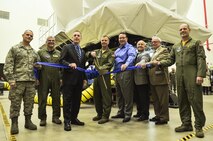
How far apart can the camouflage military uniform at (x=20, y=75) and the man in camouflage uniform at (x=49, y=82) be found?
1.28ft

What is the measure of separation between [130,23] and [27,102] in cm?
348

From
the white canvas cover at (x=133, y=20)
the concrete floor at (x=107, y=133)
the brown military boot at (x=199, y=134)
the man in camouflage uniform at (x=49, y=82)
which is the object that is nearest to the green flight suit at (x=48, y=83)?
the man in camouflage uniform at (x=49, y=82)

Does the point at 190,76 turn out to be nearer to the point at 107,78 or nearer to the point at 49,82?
the point at 107,78

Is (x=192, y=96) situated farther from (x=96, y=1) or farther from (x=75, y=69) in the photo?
(x=96, y=1)

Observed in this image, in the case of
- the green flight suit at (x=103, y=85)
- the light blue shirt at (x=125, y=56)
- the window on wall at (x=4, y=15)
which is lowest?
the green flight suit at (x=103, y=85)

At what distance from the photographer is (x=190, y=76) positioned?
3141mm

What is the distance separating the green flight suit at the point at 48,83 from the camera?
3926mm

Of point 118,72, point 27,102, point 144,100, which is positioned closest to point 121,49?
point 118,72

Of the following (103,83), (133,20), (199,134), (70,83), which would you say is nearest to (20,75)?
(70,83)

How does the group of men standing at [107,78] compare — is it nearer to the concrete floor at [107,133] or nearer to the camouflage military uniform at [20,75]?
the camouflage military uniform at [20,75]

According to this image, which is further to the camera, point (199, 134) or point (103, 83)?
point (103, 83)

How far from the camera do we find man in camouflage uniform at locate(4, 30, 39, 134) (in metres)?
3.29

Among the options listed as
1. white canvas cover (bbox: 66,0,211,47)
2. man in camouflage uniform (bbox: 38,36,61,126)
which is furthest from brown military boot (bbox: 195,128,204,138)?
white canvas cover (bbox: 66,0,211,47)

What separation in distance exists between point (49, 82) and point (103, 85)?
1027mm
